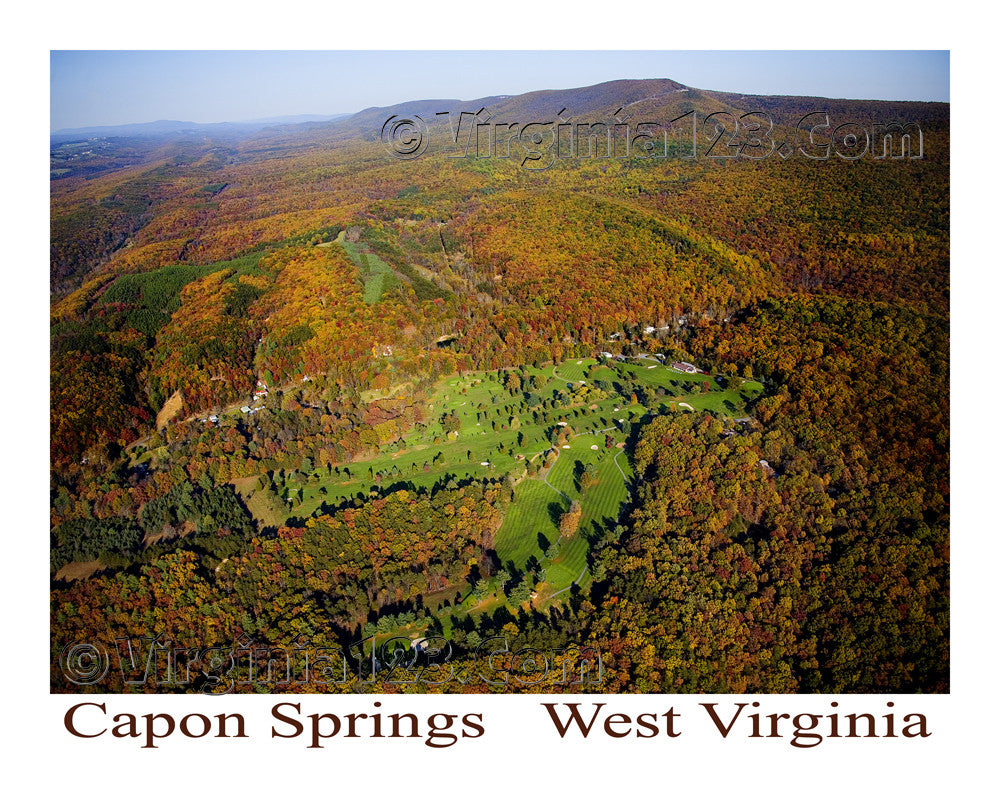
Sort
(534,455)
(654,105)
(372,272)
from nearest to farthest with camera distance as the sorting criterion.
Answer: (534,455) → (372,272) → (654,105)

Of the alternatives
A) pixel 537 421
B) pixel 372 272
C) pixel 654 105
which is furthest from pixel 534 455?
pixel 654 105

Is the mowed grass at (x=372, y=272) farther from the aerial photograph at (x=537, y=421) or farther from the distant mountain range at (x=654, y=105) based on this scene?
the distant mountain range at (x=654, y=105)

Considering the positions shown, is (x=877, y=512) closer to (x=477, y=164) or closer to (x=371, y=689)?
(x=371, y=689)

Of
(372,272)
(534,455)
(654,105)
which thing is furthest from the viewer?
(654,105)

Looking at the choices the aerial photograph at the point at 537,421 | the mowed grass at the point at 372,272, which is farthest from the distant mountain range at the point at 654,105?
the mowed grass at the point at 372,272

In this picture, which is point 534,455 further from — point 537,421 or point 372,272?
point 372,272

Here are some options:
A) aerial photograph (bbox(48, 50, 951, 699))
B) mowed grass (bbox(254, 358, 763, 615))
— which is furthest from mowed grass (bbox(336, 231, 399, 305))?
mowed grass (bbox(254, 358, 763, 615))

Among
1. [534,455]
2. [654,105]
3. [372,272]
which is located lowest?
[534,455]

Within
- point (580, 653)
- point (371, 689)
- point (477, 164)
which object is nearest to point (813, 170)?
point (477, 164)

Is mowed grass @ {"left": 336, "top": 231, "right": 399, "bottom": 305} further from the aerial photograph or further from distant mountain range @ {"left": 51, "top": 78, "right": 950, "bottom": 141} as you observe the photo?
distant mountain range @ {"left": 51, "top": 78, "right": 950, "bottom": 141}

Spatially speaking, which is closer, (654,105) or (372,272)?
(372,272)
